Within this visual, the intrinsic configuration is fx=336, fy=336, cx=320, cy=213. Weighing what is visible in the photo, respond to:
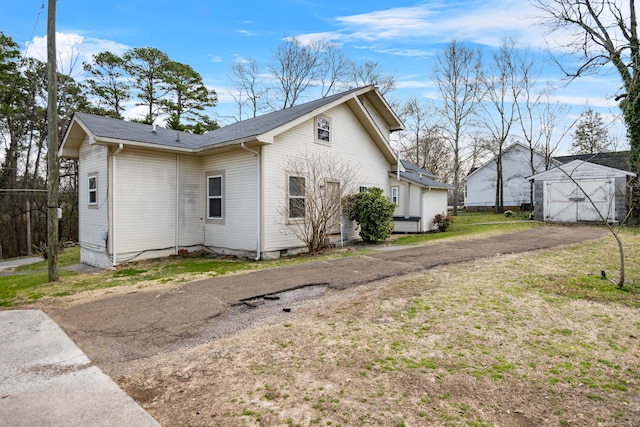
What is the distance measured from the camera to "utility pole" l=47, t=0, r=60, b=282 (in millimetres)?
7539

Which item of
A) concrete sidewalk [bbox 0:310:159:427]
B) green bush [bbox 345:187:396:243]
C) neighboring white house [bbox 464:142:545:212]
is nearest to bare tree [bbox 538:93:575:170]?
neighboring white house [bbox 464:142:545:212]

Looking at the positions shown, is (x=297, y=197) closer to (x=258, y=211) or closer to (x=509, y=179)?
(x=258, y=211)

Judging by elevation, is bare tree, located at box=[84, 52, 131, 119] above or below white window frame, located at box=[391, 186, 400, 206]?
above

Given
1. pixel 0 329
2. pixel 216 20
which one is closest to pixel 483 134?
pixel 216 20

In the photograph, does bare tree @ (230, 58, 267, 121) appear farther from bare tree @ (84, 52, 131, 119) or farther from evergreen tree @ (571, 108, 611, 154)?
evergreen tree @ (571, 108, 611, 154)

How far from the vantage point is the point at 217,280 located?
7355 millimetres

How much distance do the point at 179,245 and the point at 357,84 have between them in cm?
2616

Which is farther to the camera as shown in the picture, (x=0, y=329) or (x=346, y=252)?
(x=346, y=252)

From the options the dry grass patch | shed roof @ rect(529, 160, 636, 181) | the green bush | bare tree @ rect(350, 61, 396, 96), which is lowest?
the dry grass patch

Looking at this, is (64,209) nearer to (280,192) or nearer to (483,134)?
(280,192)

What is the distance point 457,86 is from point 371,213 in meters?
22.6

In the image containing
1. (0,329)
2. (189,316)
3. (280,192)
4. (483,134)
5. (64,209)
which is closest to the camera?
(0,329)

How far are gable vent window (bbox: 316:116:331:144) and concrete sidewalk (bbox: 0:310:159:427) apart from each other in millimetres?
9404

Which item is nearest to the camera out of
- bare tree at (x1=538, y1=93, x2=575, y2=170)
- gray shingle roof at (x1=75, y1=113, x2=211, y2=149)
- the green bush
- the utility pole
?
the utility pole
